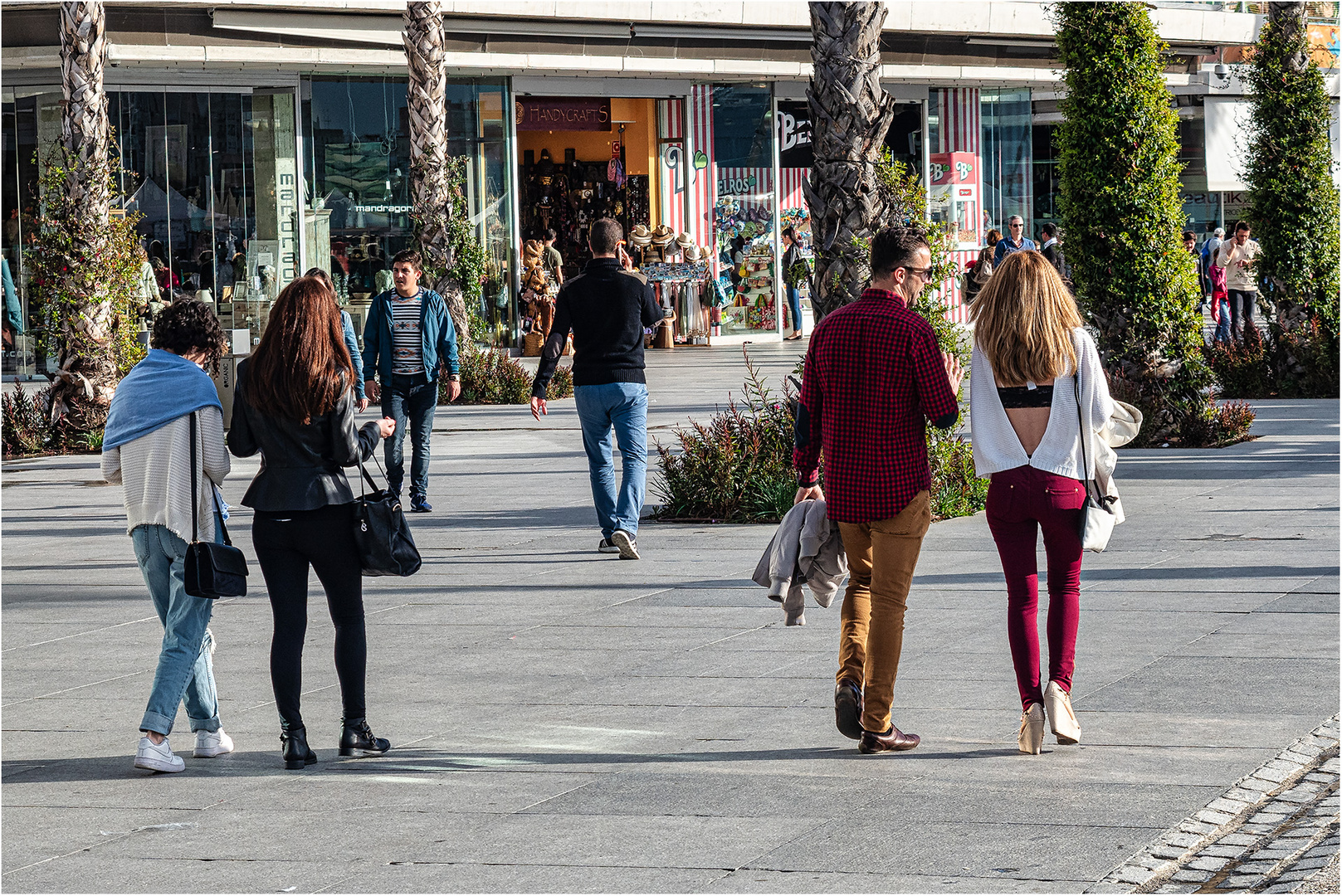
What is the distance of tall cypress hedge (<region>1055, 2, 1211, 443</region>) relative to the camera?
14820mm

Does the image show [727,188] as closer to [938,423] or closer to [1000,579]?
→ [1000,579]

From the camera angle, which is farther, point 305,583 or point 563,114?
point 563,114

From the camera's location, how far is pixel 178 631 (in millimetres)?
6262

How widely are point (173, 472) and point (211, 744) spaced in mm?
1010

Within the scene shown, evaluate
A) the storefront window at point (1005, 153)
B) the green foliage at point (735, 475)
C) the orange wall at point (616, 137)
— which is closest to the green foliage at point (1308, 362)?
the green foliage at point (735, 475)

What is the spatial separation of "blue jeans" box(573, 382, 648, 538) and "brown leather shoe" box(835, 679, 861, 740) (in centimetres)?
435

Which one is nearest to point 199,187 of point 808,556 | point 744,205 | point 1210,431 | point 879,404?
point 744,205

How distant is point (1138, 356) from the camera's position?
15.2 metres

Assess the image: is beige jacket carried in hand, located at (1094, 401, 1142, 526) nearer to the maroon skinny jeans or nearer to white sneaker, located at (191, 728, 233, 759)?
the maroon skinny jeans

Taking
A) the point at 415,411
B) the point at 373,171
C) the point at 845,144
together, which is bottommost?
the point at 415,411

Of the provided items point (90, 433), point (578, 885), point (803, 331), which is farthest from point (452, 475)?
point (803, 331)

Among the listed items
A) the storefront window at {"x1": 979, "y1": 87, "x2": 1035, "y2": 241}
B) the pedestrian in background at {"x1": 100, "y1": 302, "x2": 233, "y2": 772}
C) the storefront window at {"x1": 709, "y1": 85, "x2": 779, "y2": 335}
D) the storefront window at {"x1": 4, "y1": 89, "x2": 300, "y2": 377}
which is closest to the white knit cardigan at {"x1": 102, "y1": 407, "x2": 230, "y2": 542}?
the pedestrian in background at {"x1": 100, "y1": 302, "x2": 233, "y2": 772}

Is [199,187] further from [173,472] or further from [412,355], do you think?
[173,472]

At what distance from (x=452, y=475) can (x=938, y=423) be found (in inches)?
362
